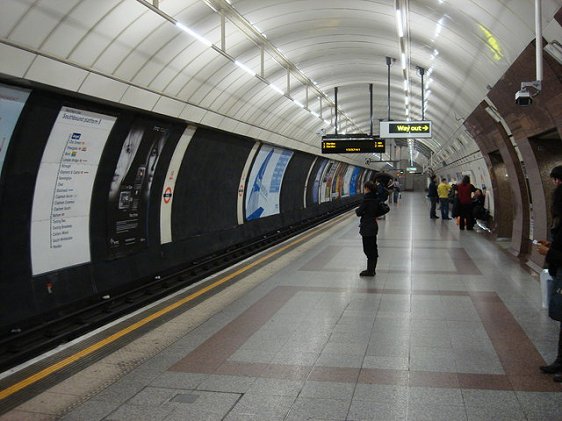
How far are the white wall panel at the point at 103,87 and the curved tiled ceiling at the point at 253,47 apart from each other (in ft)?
0.05

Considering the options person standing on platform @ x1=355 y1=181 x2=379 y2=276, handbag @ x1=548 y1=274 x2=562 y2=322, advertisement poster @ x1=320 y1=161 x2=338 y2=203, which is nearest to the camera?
handbag @ x1=548 y1=274 x2=562 y2=322

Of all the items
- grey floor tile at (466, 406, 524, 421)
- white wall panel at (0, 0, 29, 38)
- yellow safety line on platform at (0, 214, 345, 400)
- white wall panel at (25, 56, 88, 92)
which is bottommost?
yellow safety line on platform at (0, 214, 345, 400)

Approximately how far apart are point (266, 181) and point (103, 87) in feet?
34.0

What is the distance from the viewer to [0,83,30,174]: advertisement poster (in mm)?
5719

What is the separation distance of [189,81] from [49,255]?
3963 millimetres

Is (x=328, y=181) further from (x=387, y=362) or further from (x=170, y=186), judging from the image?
(x=387, y=362)

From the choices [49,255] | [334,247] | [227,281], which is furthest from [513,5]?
[334,247]

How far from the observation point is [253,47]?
10414 mm

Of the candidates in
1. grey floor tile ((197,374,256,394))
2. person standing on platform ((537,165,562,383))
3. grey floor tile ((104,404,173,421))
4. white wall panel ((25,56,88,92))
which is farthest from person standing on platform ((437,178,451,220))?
grey floor tile ((104,404,173,421))

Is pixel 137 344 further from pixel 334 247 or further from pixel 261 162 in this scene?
pixel 261 162

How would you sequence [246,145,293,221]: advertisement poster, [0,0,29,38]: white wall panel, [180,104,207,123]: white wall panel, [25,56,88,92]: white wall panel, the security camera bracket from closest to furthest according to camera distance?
[0,0,29,38]: white wall panel → [25,56,88,92]: white wall panel → the security camera bracket → [180,104,207,123]: white wall panel → [246,145,293,221]: advertisement poster

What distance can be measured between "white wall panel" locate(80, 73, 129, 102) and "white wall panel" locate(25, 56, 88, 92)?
0.12m

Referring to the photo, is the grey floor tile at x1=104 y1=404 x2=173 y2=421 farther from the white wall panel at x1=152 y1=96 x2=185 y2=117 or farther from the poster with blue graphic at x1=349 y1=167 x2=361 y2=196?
the poster with blue graphic at x1=349 y1=167 x2=361 y2=196

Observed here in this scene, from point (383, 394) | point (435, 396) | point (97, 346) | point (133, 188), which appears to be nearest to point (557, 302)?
point (435, 396)
